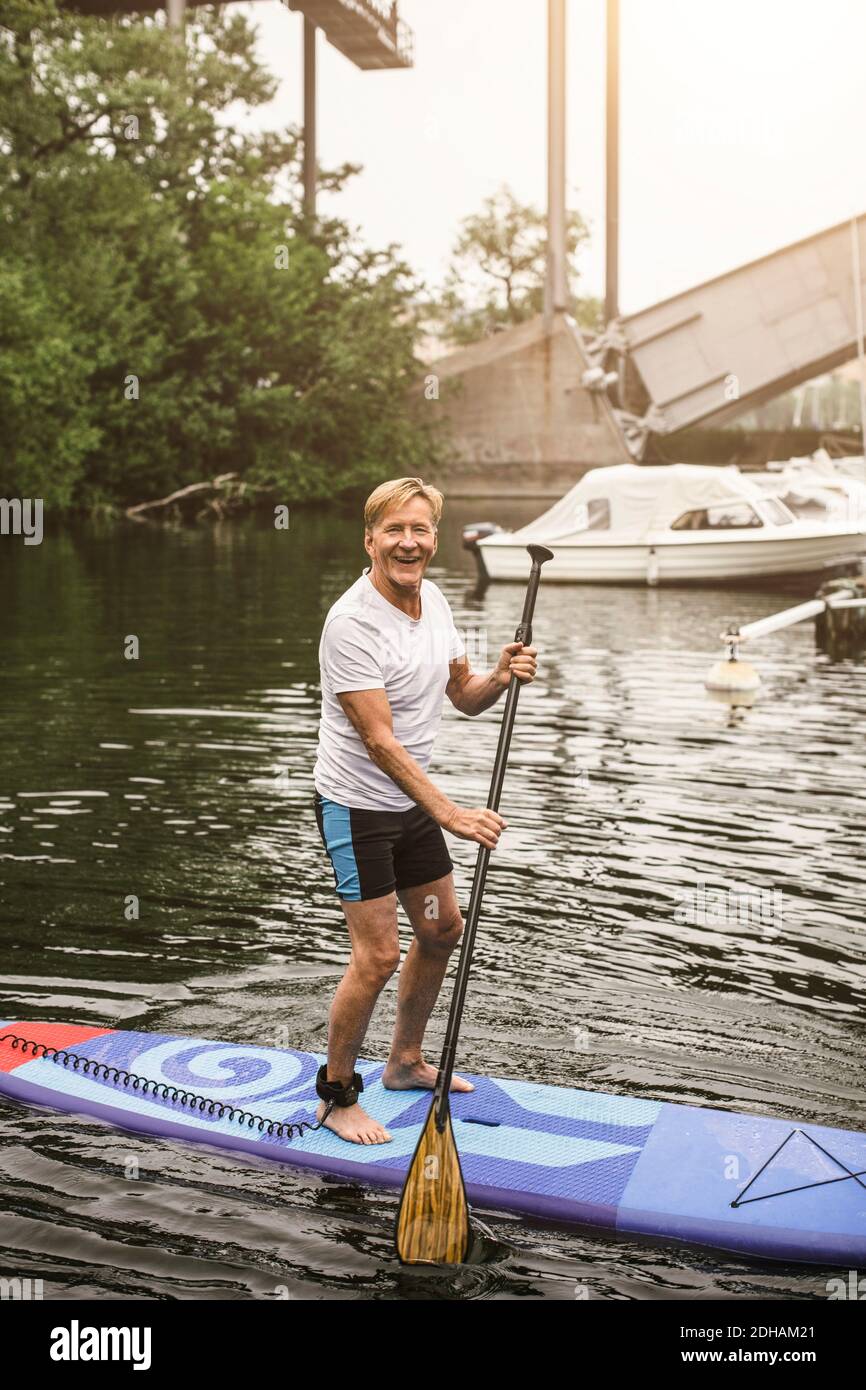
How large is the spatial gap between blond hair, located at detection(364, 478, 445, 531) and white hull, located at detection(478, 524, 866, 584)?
72.0 feet

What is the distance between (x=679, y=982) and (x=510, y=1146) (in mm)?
1977

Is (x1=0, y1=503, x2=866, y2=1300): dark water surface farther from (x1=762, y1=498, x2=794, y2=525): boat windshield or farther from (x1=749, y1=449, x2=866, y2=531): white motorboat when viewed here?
(x1=749, y1=449, x2=866, y2=531): white motorboat

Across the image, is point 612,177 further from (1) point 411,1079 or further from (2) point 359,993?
(2) point 359,993

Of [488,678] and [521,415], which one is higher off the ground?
[521,415]

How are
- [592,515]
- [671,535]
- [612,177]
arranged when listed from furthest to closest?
[612,177], [592,515], [671,535]

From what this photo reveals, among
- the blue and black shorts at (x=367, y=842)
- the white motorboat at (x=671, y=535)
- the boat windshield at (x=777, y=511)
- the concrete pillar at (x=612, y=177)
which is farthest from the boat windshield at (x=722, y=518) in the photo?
the concrete pillar at (x=612, y=177)

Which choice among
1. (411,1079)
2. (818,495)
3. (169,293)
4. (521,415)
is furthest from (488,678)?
(521,415)

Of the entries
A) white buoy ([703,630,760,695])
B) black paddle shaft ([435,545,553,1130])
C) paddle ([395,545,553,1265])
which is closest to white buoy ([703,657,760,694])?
white buoy ([703,630,760,695])

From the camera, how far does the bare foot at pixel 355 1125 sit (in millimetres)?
5266

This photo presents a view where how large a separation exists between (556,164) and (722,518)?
2721 centimetres

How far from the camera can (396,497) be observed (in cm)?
492

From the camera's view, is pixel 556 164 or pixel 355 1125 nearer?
pixel 355 1125

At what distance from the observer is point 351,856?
5082 mm

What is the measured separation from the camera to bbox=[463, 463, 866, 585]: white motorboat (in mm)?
27016
